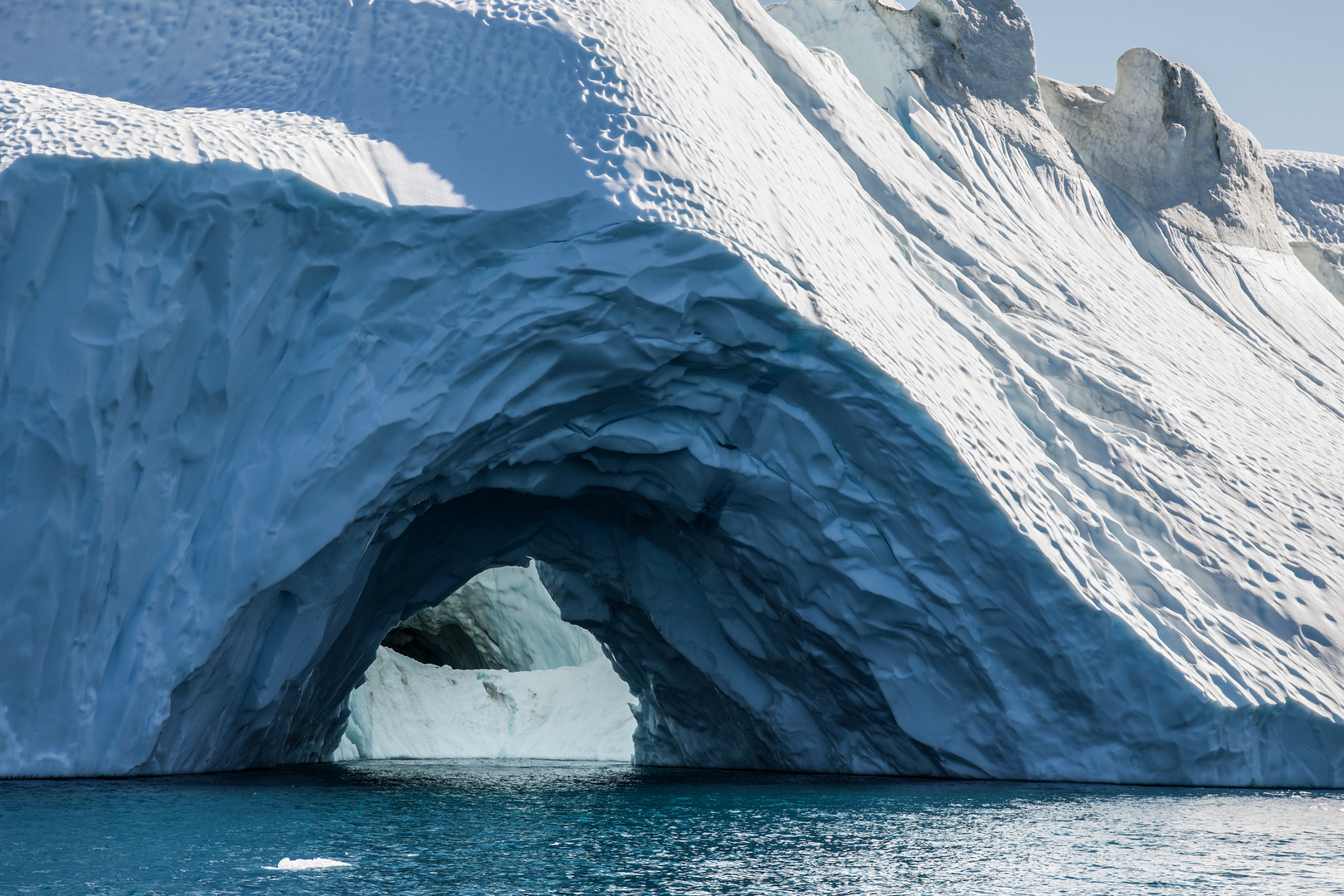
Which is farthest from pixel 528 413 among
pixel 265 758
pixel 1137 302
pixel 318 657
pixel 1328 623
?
pixel 1137 302

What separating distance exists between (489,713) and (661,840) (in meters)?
10.3

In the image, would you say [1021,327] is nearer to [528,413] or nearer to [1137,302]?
[1137,302]

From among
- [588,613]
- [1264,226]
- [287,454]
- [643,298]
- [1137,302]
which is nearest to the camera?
[287,454]

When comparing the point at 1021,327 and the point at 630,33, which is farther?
the point at 1021,327

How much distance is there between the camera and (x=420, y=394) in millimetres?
6777

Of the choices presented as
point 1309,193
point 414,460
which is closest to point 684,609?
point 414,460

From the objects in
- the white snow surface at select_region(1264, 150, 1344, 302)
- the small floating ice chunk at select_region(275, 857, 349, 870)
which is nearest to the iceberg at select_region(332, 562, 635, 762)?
the small floating ice chunk at select_region(275, 857, 349, 870)

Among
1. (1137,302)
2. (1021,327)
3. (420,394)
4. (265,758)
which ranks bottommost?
(265,758)

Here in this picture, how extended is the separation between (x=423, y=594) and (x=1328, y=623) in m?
7.25

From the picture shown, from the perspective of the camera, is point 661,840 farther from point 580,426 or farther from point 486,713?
point 486,713

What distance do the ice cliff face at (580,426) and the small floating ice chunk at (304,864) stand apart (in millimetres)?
2731

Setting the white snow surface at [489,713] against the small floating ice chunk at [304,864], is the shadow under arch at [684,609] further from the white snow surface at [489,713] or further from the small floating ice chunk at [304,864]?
the small floating ice chunk at [304,864]

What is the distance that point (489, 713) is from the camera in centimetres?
1458

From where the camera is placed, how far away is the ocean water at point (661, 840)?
3.71 m
